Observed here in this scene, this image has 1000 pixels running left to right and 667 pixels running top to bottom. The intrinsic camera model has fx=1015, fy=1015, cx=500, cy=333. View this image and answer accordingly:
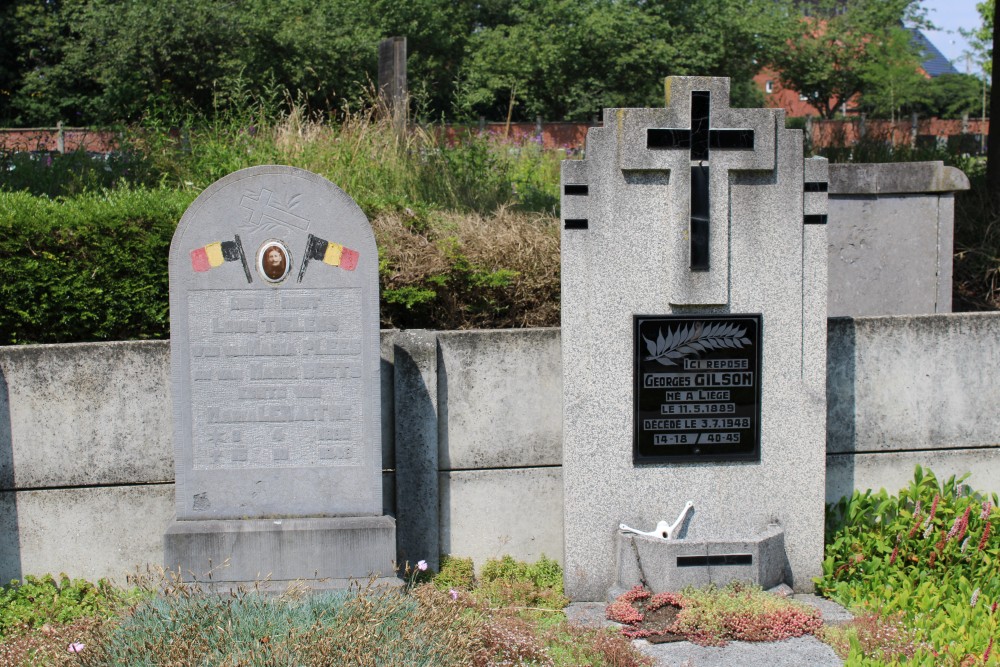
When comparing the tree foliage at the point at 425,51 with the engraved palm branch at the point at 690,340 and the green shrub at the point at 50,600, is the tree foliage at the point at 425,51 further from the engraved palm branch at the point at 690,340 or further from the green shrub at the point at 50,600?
the engraved palm branch at the point at 690,340

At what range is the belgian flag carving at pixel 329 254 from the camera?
5.01m

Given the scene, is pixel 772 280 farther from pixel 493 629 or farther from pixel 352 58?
pixel 352 58

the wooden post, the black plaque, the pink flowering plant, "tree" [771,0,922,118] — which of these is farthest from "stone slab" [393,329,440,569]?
"tree" [771,0,922,118]

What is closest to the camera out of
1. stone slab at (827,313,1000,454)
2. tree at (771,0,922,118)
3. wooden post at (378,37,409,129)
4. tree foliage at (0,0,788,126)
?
stone slab at (827,313,1000,454)

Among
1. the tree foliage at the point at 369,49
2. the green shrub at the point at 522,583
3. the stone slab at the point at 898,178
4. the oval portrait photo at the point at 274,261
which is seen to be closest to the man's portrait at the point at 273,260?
the oval portrait photo at the point at 274,261

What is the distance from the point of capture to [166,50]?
88.6 feet

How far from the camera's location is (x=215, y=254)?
4977 millimetres

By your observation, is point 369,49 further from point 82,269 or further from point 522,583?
point 522,583

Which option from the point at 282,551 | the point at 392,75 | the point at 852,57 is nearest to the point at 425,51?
the point at 852,57

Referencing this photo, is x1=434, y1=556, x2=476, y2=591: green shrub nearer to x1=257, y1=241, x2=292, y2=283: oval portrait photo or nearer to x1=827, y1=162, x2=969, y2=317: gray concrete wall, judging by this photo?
x1=257, y1=241, x2=292, y2=283: oval portrait photo

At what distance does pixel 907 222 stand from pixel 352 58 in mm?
26020

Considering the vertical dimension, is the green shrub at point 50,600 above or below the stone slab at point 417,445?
below

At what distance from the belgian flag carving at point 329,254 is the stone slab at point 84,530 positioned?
161 centimetres

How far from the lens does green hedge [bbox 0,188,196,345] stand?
5.68 m
